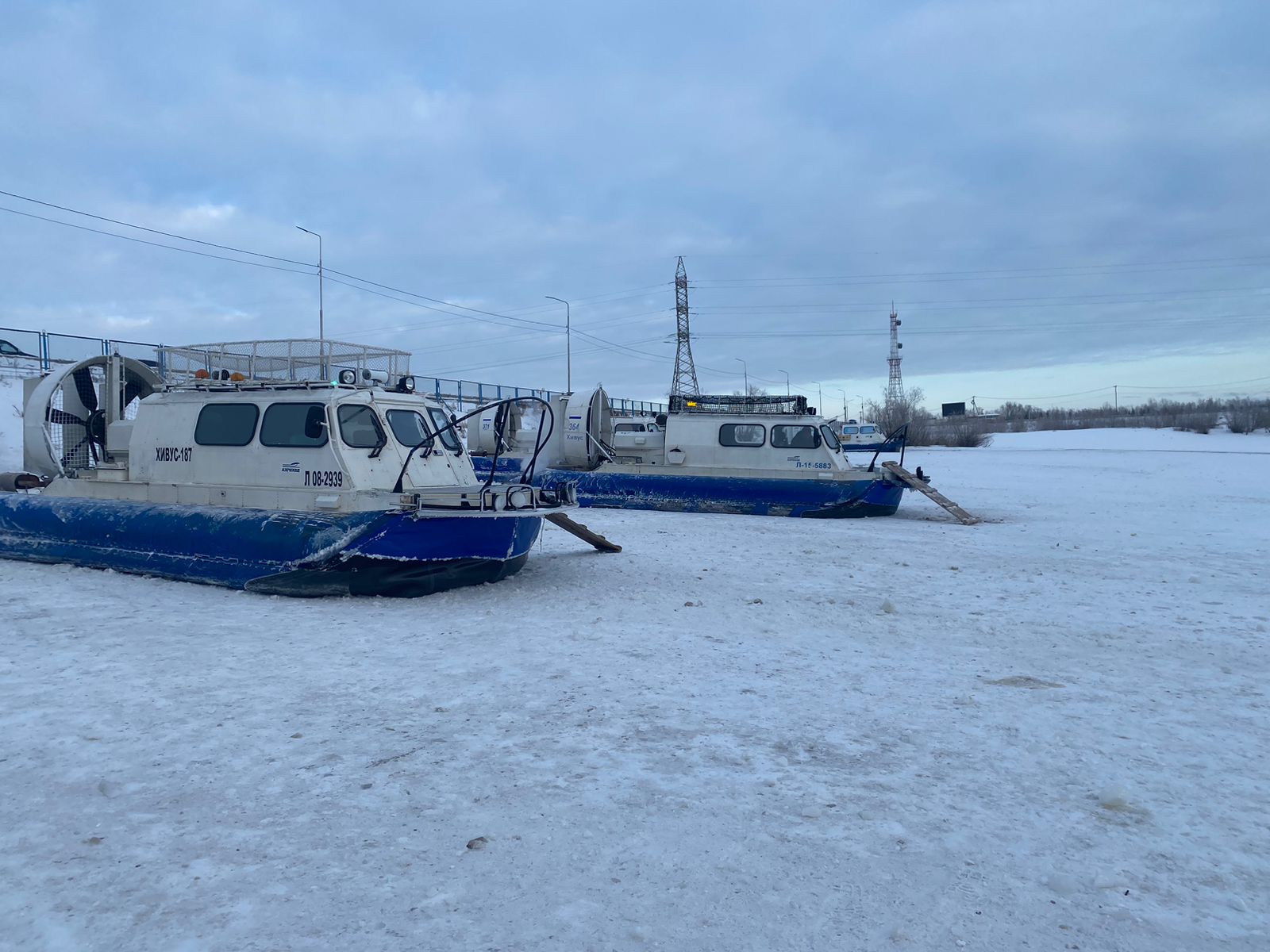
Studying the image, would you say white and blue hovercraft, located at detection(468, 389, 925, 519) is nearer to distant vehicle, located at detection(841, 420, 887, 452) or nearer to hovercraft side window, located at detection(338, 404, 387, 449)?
hovercraft side window, located at detection(338, 404, 387, 449)

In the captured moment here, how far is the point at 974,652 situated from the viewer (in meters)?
6.18

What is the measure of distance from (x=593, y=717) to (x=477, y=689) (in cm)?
85

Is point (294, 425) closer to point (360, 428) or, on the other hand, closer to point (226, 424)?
point (360, 428)

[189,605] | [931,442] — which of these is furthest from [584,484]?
[931,442]

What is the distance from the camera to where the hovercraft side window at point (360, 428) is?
27.7 ft

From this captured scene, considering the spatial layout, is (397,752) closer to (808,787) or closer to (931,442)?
(808,787)

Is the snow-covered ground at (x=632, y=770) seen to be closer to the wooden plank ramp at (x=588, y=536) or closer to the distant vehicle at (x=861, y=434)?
the wooden plank ramp at (x=588, y=536)

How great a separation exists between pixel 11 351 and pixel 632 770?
25683 mm

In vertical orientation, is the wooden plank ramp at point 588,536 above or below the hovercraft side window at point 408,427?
below

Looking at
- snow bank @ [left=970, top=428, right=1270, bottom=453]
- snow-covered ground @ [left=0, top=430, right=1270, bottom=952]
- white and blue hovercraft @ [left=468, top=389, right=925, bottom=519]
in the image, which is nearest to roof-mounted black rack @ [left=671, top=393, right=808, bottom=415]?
white and blue hovercraft @ [left=468, top=389, right=925, bottom=519]

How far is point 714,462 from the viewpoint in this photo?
16891 mm

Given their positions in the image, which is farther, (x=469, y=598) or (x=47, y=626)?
(x=469, y=598)

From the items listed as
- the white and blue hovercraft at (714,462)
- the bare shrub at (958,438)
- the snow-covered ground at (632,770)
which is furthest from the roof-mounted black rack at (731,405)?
the bare shrub at (958,438)

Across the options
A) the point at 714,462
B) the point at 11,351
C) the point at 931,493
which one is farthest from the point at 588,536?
the point at 11,351
